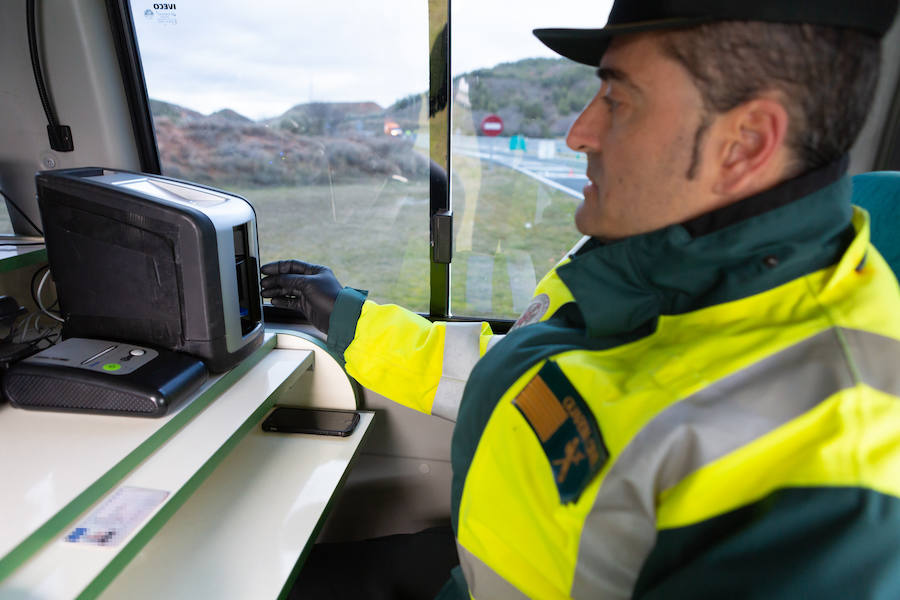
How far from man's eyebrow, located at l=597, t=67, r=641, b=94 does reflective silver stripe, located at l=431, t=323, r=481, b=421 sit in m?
0.62

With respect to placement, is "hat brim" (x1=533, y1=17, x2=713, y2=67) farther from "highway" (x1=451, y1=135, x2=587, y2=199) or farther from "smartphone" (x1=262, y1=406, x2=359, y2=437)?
"smartphone" (x1=262, y1=406, x2=359, y2=437)

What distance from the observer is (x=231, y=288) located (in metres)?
1.08

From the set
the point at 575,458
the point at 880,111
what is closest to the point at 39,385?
the point at 575,458

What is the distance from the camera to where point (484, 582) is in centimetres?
73

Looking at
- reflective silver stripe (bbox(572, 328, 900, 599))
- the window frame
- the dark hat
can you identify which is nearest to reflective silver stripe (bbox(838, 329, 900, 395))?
reflective silver stripe (bbox(572, 328, 900, 599))

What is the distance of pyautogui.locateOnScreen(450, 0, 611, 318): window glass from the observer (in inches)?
55.3

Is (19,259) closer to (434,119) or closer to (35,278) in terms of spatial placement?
(35,278)

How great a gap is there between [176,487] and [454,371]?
58 centimetres

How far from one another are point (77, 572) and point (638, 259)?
91 centimetres

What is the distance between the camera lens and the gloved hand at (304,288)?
1.32 m

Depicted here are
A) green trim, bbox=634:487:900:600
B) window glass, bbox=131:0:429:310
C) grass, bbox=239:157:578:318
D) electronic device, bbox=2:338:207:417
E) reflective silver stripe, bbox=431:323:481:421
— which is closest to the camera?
green trim, bbox=634:487:900:600

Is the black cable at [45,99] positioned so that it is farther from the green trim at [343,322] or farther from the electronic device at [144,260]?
the green trim at [343,322]

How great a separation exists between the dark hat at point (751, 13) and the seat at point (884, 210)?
1.15 feet

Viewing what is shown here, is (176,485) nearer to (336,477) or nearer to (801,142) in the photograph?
(336,477)
